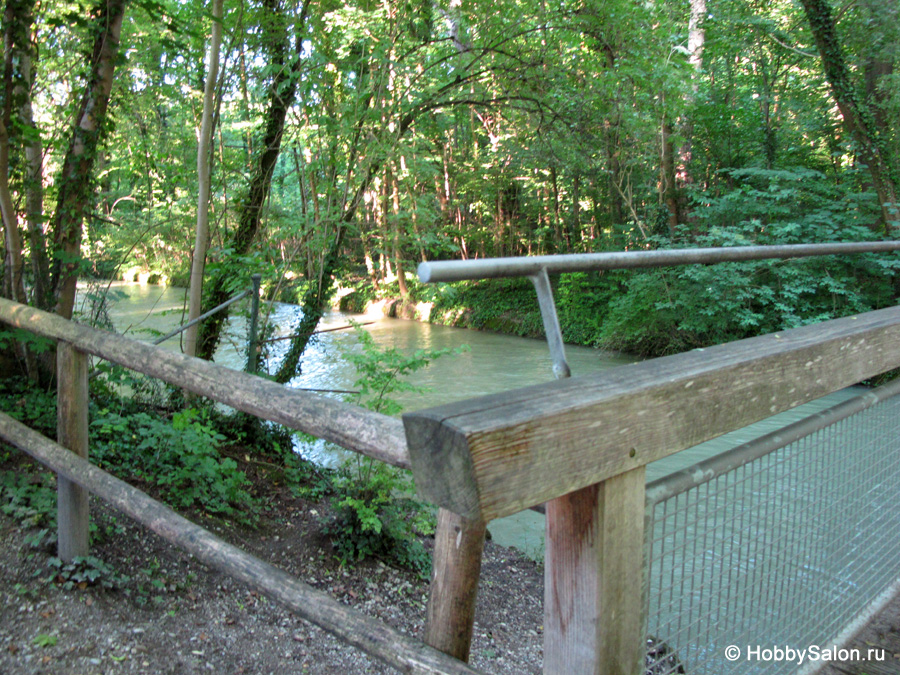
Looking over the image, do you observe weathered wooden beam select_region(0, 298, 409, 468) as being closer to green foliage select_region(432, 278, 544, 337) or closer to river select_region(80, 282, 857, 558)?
river select_region(80, 282, 857, 558)

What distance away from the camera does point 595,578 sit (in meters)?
0.89

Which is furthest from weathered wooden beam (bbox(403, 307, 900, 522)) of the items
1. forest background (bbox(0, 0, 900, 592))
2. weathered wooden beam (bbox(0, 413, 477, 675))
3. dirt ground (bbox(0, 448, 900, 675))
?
forest background (bbox(0, 0, 900, 592))

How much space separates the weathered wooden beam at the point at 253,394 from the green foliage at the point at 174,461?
1357mm

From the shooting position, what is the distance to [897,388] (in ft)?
5.99

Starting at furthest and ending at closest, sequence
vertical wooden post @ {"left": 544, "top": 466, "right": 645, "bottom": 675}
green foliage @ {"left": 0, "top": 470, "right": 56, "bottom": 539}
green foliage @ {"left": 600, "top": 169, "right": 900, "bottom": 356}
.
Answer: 1. green foliage @ {"left": 600, "top": 169, "right": 900, "bottom": 356}
2. green foliage @ {"left": 0, "top": 470, "right": 56, "bottom": 539}
3. vertical wooden post @ {"left": 544, "top": 466, "right": 645, "bottom": 675}

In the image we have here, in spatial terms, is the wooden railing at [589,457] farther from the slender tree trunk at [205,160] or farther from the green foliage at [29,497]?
the slender tree trunk at [205,160]

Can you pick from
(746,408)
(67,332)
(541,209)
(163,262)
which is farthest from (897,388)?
(541,209)

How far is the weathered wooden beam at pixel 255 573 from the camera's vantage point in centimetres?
116

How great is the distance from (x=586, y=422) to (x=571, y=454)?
0.15 feet

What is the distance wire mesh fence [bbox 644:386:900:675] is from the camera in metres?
1.18

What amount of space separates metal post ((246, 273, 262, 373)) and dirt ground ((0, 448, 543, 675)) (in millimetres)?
1706

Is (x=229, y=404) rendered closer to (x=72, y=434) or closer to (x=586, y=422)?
(x=586, y=422)

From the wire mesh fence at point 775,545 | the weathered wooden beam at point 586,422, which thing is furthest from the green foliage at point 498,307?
the weathered wooden beam at point 586,422

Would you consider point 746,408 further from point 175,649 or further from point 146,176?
point 146,176
